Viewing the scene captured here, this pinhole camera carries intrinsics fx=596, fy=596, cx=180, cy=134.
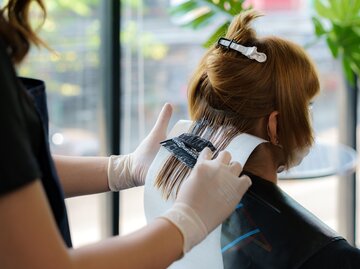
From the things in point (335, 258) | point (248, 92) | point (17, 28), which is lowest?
point (335, 258)

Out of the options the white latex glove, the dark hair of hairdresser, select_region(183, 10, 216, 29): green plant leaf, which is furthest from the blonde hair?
select_region(183, 10, 216, 29): green plant leaf

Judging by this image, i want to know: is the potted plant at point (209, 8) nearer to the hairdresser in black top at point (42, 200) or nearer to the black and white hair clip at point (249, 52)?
the black and white hair clip at point (249, 52)

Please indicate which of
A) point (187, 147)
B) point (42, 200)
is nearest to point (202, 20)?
point (187, 147)

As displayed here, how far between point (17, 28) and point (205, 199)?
0.43m

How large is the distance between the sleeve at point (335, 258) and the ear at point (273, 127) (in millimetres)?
297

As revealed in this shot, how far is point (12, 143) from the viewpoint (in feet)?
2.74

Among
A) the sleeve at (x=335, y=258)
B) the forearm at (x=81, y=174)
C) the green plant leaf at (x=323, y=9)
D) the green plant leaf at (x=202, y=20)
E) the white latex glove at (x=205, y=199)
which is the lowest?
the sleeve at (x=335, y=258)

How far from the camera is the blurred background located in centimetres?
251

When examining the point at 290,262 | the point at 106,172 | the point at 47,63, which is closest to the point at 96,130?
the point at 47,63

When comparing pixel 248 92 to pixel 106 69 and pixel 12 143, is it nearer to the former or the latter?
pixel 12 143

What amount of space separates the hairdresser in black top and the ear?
0.78ft

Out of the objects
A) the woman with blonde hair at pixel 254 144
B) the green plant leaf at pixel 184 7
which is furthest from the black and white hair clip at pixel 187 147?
the green plant leaf at pixel 184 7

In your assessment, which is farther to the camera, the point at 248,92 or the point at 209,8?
the point at 209,8

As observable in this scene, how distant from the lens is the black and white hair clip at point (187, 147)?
1.28m
